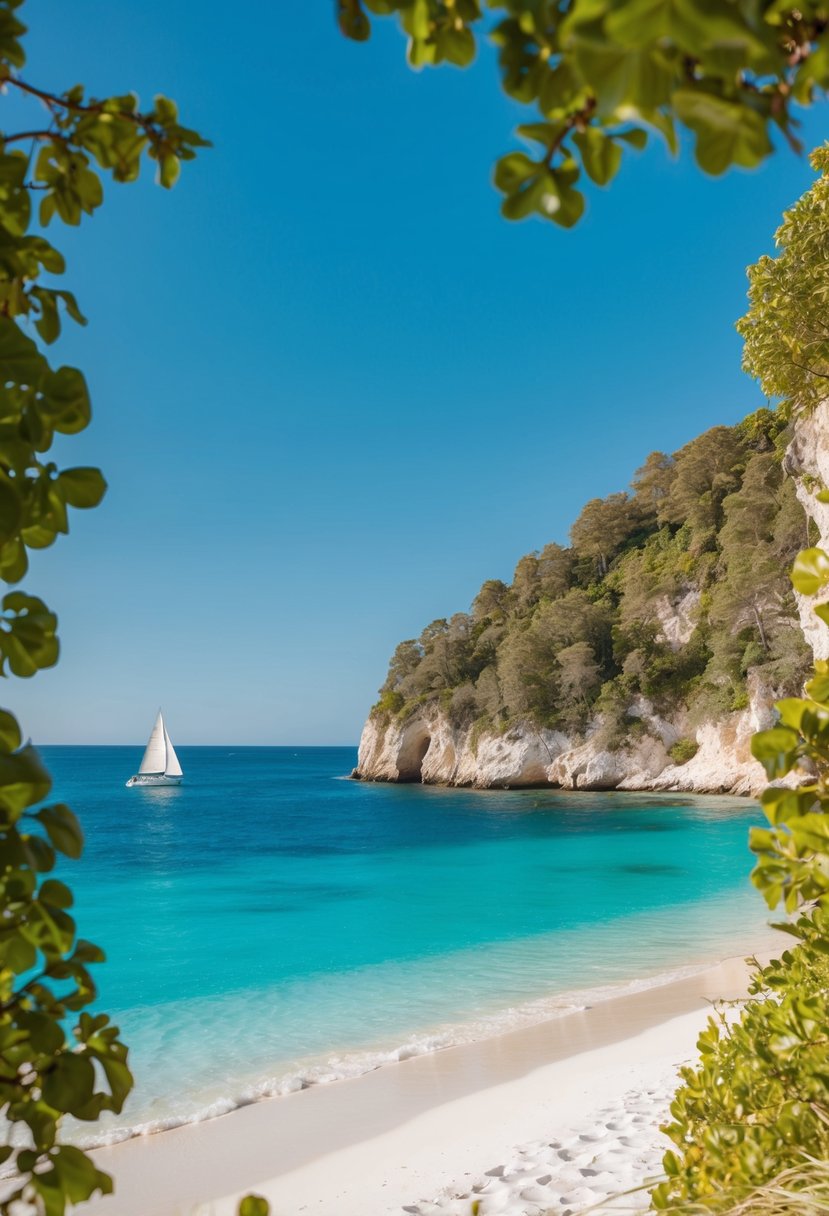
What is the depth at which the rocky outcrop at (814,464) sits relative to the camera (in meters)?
15.7

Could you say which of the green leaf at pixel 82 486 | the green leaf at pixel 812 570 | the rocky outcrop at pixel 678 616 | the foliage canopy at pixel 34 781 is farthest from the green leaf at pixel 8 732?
the rocky outcrop at pixel 678 616

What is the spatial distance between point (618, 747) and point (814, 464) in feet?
74.0

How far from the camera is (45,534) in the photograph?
2.82 feet

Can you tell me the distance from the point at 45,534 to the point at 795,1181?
2.10 metres

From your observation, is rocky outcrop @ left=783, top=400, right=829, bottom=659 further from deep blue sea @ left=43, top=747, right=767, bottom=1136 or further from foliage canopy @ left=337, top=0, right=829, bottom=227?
foliage canopy @ left=337, top=0, right=829, bottom=227

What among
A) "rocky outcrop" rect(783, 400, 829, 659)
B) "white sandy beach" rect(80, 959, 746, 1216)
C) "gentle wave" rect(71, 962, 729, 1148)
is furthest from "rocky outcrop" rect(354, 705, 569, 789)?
"white sandy beach" rect(80, 959, 746, 1216)

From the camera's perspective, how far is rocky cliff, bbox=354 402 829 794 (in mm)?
29188

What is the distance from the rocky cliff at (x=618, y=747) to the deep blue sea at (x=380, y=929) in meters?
3.16

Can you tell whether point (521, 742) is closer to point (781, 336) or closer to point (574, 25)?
point (781, 336)

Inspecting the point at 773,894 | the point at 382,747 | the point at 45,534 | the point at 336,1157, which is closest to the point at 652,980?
the point at 336,1157

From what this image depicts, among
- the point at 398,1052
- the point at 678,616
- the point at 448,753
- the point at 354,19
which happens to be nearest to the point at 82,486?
the point at 354,19

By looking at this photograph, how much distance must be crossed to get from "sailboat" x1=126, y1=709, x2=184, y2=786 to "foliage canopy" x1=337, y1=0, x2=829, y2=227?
6663 centimetres

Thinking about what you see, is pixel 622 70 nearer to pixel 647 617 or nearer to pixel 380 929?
pixel 380 929

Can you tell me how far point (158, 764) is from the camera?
215 feet
